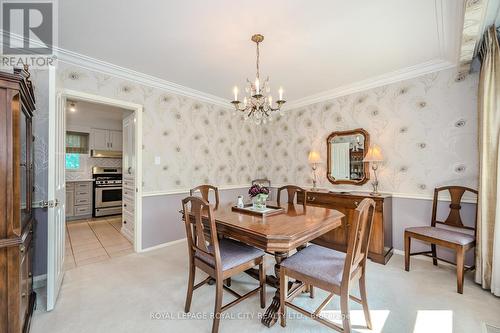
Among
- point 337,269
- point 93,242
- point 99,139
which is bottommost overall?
point 93,242

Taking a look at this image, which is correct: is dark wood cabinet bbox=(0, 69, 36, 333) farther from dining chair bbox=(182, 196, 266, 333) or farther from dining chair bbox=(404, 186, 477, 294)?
dining chair bbox=(404, 186, 477, 294)

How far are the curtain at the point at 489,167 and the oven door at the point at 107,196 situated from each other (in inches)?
248

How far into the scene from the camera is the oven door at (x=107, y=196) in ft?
16.5

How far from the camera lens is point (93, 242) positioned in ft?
11.2

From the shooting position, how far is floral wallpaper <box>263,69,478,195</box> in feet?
8.09

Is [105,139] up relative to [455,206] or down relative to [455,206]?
up

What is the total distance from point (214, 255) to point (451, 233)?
241 centimetres

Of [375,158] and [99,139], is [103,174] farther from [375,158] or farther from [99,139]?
[375,158]

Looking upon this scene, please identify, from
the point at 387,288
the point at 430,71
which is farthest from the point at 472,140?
the point at 387,288

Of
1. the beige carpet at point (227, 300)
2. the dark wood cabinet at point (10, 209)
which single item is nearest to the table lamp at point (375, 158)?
the beige carpet at point (227, 300)

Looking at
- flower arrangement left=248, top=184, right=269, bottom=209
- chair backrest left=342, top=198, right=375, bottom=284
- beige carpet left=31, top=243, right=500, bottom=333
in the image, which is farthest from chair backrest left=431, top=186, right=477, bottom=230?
flower arrangement left=248, top=184, right=269, bottom=209

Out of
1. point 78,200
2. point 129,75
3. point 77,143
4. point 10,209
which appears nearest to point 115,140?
point 77,143

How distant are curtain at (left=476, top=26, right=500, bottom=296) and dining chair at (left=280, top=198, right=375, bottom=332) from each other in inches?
54.4

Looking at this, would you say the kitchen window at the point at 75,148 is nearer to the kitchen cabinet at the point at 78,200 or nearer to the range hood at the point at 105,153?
the range hood at the point at 105,153
